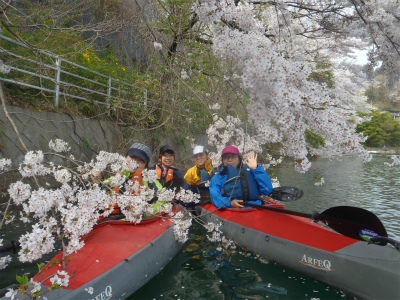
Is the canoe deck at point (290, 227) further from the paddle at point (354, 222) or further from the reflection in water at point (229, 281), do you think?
the reflection in water at point (229, 281)

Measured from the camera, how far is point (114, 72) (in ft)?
30.1

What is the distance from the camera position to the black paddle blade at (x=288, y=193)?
15.6 feet

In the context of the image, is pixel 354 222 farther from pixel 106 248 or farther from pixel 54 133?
pixel 54 133

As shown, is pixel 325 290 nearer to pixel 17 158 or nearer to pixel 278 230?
pixel 278 230

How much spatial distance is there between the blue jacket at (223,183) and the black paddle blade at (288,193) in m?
0.13

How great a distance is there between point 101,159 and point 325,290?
3.08 metres

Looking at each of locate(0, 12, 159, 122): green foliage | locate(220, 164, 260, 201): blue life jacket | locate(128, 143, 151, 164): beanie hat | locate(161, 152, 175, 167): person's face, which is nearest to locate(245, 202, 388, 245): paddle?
locate(220, 164, 260, 201): blue life jacket

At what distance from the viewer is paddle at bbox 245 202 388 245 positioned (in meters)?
3.32

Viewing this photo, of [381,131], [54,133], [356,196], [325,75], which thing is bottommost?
[356,196]

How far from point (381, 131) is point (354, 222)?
151 feet

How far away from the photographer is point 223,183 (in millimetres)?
5398

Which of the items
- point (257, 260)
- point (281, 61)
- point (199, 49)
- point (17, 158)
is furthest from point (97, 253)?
point (199, 49)

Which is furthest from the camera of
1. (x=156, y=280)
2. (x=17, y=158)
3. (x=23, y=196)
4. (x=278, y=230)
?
(x=17, y=158)

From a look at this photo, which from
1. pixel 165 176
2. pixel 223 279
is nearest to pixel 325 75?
pixel 165 176
